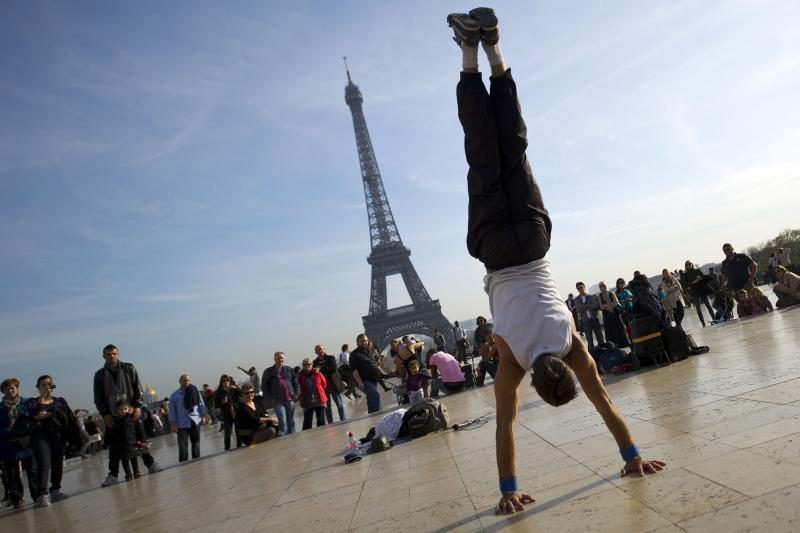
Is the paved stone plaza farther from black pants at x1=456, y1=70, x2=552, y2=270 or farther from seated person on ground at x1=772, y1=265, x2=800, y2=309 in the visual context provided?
seated person on ground at x1=772, y1=265, x2=800, y2=309

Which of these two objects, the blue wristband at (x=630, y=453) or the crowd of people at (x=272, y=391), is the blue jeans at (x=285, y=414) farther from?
the blue wristband at (x=630, y=453)

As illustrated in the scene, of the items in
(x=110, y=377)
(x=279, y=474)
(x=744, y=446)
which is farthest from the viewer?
(x=110, y=377)

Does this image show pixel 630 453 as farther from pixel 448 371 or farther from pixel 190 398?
pixel 190 398

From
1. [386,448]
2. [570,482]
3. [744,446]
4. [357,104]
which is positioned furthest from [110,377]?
[357,104]

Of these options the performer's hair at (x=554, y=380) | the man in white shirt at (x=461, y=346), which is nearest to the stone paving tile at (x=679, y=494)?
the performer's hair at (x=554, y=380)

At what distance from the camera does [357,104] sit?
71312mm

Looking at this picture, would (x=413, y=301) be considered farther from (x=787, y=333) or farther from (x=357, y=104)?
(x=787, y=333)

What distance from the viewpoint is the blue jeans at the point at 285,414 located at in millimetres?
11742

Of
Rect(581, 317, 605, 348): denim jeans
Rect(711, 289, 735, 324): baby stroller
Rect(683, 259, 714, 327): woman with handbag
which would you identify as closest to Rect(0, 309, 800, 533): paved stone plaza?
Rect(711, 289, 735, 324): baby stroller

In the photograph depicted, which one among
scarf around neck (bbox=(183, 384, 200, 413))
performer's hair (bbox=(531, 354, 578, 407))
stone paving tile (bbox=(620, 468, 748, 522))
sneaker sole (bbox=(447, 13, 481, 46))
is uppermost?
sneaker sole (bbox=(447, 13, 481, 46))

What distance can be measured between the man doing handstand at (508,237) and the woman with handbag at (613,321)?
367 inches

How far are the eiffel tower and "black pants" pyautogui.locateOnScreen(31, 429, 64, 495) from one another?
158 ft

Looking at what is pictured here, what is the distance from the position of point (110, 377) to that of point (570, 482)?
753 centimetres

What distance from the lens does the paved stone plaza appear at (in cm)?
271
